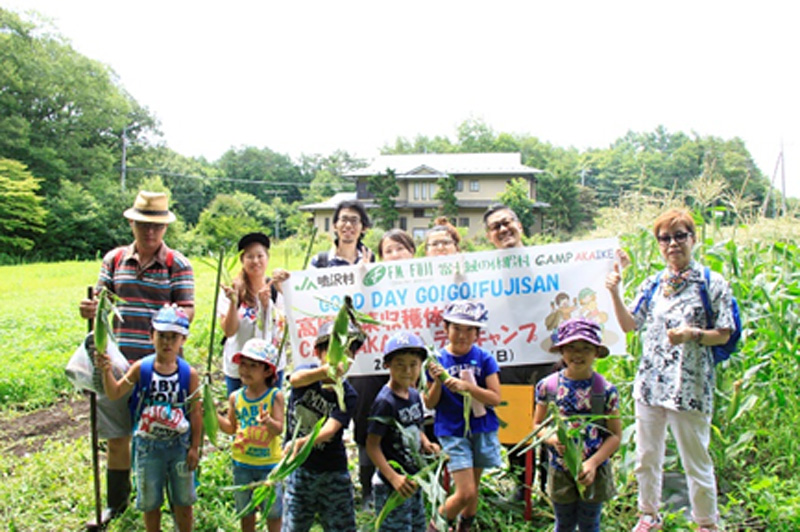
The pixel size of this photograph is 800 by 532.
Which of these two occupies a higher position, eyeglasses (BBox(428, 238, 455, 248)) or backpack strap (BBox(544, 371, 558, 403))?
eyeglasses (BBox(428, 238, 455, 248))

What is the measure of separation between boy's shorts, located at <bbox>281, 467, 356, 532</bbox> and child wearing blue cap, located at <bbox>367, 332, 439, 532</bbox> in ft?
0.55

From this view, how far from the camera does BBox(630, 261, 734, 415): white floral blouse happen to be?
3.12 metres

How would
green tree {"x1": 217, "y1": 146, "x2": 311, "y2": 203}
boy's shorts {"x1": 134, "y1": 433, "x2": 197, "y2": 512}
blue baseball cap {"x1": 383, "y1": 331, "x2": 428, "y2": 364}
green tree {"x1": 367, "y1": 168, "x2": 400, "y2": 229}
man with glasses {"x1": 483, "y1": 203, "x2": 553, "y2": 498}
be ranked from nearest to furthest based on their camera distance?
blue baseball cap {"x1": 383, "y1": 331, "x2": 428, "y2": 364} < boy's shorts {"x1": 134, "y1": 433, "x2": 197, "y2": 512} < man with glasses {"x1": 483, "y1": 203, "x2": 553, "y2": 498} < green tree {"x1": 367, "y1": 168, "x2": 400, "y2": 229} < green tree {"x1": 217, "y1": 146, "x2": 311, "y2": 203}

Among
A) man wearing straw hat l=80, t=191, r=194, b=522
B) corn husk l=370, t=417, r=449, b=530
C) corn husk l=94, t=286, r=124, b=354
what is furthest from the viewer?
man wearing straw hat l=80, t=191, r=194, b=522

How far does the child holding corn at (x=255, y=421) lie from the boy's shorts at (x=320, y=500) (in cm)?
28

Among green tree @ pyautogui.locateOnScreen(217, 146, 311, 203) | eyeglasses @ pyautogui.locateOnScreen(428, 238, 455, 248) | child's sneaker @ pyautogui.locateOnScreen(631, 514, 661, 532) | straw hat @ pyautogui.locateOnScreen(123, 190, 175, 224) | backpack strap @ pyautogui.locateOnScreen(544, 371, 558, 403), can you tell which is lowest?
child's sneaker @ pyautogui.locateOnScreen(631, 514, 661, 532)

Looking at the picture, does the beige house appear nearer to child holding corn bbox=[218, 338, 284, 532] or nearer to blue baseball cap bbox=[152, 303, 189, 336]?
blue baseball cap bbox=[152, 303, 189, 336]

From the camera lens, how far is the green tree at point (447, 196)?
4028 cm

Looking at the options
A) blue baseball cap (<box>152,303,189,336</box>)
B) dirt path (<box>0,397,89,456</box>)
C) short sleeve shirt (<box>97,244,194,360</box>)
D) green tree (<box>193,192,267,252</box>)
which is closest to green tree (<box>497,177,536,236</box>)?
green tree (<box>193,192,267,252</box>)

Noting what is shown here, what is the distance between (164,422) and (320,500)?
0.98m

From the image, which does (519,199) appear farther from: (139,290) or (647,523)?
(139,290)

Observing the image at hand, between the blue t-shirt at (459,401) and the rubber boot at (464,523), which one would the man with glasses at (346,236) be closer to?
the blue t-shirt at (459,401)

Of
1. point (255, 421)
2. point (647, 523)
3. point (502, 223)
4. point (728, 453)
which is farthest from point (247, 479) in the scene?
point (728, 453)

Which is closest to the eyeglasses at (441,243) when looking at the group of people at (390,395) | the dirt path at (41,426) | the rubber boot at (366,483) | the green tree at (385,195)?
the group of people at (390,395)
